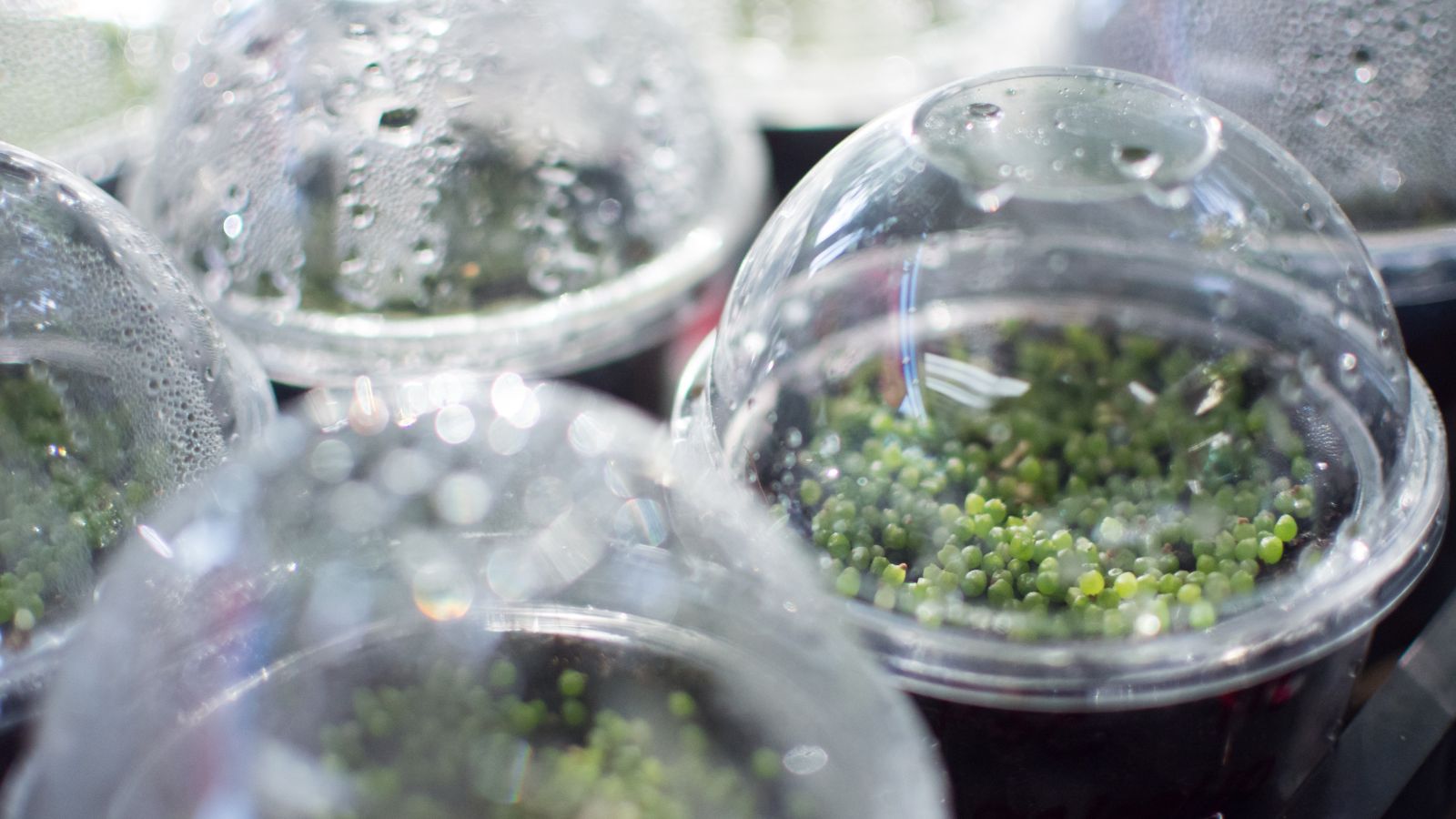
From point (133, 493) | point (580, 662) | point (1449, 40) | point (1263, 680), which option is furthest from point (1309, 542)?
point (133, 493)

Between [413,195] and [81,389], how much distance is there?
1.77ft

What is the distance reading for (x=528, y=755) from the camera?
105 centimetres

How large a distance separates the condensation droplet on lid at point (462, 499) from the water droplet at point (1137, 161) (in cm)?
75

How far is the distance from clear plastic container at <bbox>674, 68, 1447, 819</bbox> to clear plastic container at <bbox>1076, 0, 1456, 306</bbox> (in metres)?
0.48

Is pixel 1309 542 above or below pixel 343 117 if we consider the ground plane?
below

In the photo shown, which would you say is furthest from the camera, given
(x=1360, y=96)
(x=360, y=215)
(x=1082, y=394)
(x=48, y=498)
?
(x=1360, y=96)

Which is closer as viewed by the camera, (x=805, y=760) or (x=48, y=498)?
(x=805, y=760)

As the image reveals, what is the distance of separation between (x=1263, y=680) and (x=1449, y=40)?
119cm

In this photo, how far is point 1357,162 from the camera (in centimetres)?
188

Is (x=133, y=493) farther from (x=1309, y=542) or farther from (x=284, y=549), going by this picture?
(x=1309, y=542)

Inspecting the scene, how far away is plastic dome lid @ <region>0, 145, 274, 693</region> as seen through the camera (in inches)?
49.9

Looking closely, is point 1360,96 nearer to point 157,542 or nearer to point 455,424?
point 455,424

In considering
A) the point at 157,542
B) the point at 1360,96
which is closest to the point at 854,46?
the point at 1360,96

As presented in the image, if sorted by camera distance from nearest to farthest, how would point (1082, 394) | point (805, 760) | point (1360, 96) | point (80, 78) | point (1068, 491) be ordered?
point (805, 760), point (1068, 491), point (1082, 394), point (1360, 96), point (80, 78)
